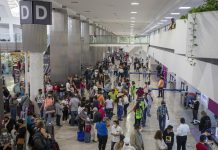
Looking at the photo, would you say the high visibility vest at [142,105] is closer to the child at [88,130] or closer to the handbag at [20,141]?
the child at [88,130]

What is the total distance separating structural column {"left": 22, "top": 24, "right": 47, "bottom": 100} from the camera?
14742mm

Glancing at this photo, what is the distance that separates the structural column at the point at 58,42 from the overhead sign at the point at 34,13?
536 cm

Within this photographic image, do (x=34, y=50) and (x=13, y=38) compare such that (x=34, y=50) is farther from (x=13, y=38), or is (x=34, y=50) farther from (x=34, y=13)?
(x=13, y=38)

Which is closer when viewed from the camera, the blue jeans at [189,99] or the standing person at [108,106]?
the standing person at [108,106]

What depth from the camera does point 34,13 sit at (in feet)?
45.5

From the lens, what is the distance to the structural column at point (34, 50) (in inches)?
580

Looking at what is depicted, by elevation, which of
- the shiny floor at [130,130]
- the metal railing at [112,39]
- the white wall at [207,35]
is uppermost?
the metal railing at [112,39]

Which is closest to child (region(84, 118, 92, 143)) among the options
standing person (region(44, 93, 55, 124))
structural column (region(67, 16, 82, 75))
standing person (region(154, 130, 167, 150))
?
standing person (region(44, 93, 55, 124))

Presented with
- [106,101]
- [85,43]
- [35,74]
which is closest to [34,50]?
[35,74]

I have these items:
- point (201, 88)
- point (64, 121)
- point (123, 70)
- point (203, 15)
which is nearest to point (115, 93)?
point (64, 121)

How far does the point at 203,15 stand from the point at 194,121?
312 inches

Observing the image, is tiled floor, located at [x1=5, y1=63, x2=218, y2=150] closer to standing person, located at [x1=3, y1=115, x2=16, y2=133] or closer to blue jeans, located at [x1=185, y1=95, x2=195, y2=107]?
blue jeans, located at [x1=185, y1=95, x2=195, y2=107]

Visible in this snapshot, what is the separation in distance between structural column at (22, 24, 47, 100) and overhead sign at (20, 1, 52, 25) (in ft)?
2.74

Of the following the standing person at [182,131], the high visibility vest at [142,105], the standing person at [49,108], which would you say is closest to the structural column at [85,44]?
the high visibility vest at [142,105]
